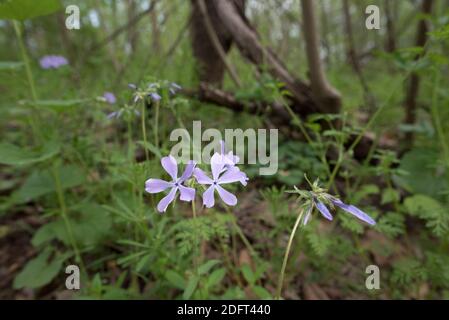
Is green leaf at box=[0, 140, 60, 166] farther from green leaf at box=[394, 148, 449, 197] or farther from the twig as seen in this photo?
green leaf at box=[394, 148, 449, 197]

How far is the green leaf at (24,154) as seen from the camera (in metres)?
1.33

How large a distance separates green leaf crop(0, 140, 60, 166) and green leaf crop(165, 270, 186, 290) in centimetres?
66

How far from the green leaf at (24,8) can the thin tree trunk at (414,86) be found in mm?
2125

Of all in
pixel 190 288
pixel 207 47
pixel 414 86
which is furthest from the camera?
pixel 207 47

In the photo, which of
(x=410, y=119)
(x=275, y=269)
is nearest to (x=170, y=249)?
(x=275, y=269)

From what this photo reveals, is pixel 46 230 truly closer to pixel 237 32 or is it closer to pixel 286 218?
pixel 286 218

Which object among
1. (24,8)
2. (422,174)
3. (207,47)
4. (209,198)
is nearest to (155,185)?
(209,198)

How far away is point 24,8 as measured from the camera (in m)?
1.42

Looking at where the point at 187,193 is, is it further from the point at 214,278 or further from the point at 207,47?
the point at 207,47

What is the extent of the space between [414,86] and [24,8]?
7.89 feet

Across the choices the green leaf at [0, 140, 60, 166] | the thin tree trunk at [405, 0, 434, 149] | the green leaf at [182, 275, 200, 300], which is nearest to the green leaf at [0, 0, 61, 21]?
the green leaf at [0, 140, 60, 166]

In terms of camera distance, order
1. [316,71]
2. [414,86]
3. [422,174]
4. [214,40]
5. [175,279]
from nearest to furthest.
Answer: [175,279]
[422,174]
[316,71]
[214,40]
[414,86]

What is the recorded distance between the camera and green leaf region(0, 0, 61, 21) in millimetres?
1371
